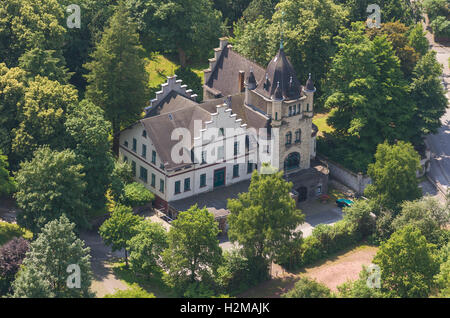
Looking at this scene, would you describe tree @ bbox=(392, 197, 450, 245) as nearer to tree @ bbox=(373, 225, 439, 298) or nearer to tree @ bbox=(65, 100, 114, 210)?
tree @ bbox=(373, 225, 439, 298)

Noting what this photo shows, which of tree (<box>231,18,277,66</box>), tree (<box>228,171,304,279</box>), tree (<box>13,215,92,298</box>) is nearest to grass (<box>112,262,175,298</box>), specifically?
tree (<box>13,215,92,298</box>)

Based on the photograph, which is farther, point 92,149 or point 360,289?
point 92,149

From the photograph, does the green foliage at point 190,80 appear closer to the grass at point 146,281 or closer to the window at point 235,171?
the window at point 235,171

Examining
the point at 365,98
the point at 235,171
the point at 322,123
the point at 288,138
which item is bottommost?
the point at 235,171

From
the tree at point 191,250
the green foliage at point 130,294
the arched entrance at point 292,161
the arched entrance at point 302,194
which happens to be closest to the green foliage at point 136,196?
the tree at point 191,250

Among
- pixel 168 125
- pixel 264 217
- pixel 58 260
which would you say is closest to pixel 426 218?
pixel 264 217

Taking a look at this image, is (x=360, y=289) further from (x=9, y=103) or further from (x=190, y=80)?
(x=190, y=80)

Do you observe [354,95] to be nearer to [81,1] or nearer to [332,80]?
[332,80]
